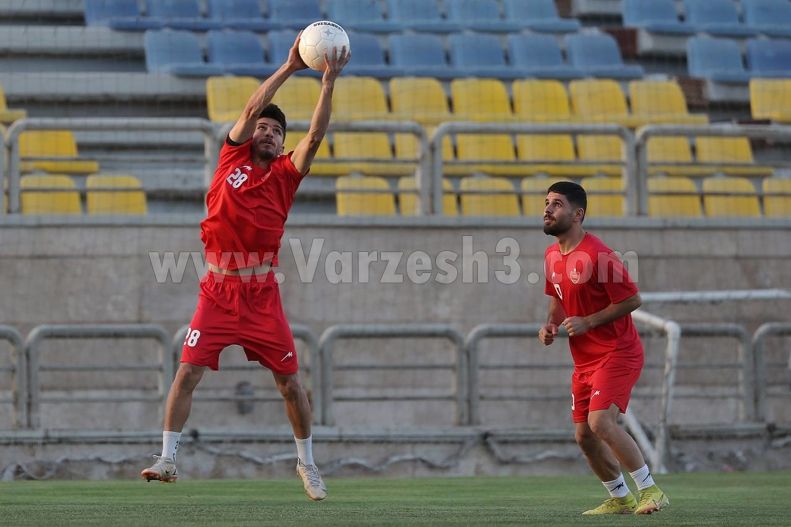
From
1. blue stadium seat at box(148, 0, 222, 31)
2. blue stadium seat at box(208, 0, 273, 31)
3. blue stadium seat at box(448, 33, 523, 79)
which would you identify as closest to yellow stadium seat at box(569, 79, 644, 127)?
blue stadium seat at box(448, 33, 523, 79)

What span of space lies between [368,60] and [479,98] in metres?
1.72

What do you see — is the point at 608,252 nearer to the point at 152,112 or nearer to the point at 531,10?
the point at 152,112

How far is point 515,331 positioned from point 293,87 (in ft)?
17.0

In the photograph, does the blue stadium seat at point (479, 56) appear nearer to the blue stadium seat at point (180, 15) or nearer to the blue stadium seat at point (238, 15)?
the blue stadium seat at point (238, 15)

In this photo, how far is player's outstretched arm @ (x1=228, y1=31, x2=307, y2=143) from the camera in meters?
7.97

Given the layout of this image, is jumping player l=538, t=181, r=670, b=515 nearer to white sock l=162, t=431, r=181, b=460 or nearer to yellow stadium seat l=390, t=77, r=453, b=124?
white sock l=162, t=431, r=181, b=460

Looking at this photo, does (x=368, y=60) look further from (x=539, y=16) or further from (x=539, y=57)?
(x=539, y=16)

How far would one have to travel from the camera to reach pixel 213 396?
530 inches

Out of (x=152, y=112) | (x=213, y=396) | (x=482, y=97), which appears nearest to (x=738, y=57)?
(x=482, y=97)

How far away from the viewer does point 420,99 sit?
17.8 m

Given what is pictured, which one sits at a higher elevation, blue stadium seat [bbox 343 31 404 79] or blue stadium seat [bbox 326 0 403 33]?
blue stadium seat [bbox 326 0 403 33]

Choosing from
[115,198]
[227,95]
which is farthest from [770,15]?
[115,198]

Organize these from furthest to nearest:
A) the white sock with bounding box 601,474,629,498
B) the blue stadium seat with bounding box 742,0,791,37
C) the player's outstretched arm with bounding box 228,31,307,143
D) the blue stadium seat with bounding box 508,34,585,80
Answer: the blue stadium seat with bounding box 742,0,791,37
the blue stadium seat with bounding box 508,34,585,80
the player's outstretched arm with bounding box 228,31,307,143
the white sock with bounding box 601,474,629,498

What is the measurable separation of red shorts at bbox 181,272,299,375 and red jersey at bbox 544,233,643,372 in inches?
60.9
